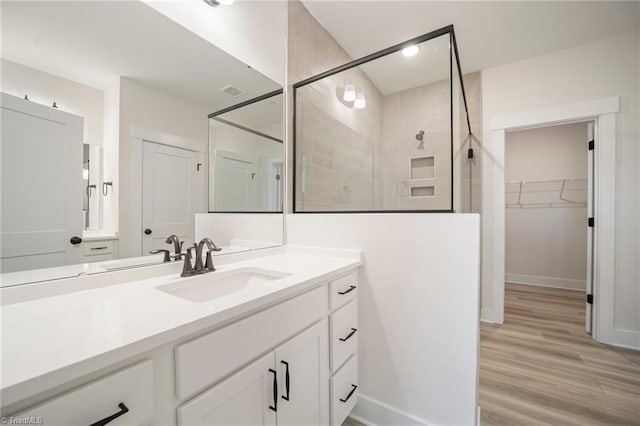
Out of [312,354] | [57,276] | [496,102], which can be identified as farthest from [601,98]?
[57,276]

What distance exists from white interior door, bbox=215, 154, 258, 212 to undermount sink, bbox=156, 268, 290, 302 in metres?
0.37

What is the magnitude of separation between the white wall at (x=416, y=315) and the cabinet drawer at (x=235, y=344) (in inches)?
21.0

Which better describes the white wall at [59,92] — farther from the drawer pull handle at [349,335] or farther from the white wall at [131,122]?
the drawer pull handle at [349,335]

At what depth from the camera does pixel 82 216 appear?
926 millimetres

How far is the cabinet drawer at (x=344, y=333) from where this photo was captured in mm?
1221

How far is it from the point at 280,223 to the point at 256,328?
3.20ft

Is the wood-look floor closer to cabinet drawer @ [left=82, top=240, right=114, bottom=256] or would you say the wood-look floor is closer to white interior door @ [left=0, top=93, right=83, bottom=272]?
cabinet drawer @ [left=82, top=240, right=114, bottom=256]

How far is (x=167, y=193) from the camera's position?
117cm

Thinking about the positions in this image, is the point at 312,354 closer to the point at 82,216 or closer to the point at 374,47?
the point at 82,216

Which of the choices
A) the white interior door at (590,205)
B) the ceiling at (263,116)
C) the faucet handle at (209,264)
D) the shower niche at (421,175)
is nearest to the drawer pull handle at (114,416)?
the faucet handle at (209,264)

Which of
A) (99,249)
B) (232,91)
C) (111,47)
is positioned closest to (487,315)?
(232,91)

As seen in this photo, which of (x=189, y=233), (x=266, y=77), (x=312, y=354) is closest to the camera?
(x=312, y=354)

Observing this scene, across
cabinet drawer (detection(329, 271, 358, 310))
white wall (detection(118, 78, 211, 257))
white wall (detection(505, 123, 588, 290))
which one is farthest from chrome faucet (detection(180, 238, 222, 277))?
white wall (detection(505, 123, 588, 290))

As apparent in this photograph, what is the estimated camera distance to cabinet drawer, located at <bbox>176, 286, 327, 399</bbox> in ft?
2.12
